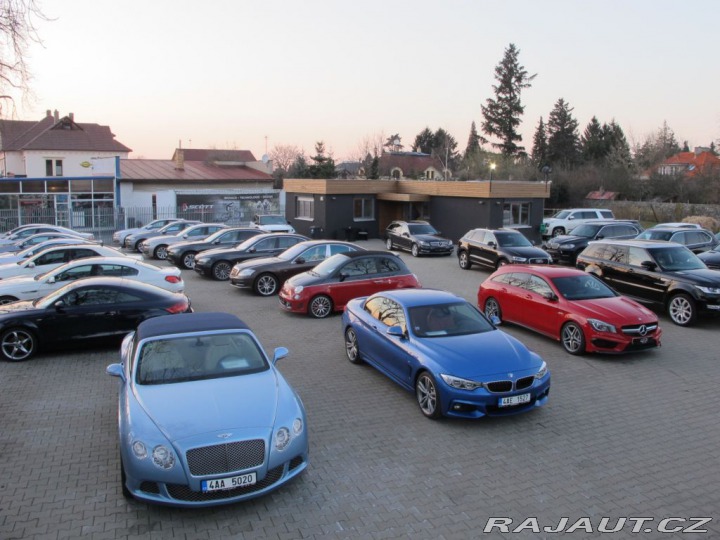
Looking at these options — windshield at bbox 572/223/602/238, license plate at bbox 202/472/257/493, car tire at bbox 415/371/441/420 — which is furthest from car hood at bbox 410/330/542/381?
windshield at bbox 572/223/602/238

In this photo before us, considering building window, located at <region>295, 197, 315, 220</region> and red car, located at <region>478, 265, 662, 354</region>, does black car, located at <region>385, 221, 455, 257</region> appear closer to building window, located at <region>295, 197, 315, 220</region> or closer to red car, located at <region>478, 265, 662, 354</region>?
building window, located at <region>295, 197, 315, 220</region>

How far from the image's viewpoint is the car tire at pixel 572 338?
1048 centimetres

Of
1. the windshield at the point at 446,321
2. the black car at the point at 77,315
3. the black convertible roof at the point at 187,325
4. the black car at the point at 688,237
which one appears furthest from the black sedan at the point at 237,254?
the black car at the point at 688,237

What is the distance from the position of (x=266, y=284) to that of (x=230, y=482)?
1142 cm

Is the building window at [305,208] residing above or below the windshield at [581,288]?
above

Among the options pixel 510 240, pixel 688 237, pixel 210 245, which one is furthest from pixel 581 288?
pixel 210 245

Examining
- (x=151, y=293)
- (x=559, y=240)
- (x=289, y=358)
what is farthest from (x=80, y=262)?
(x=559, y=240)

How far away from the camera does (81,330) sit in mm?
10312

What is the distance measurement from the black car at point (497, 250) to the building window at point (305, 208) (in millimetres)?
12275

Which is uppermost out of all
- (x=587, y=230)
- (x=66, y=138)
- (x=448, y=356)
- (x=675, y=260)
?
(x=66, y=138)

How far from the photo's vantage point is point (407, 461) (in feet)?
21.4

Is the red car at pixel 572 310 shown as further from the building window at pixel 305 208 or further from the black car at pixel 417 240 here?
the building window at pixel 305 208

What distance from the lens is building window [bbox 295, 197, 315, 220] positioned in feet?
107

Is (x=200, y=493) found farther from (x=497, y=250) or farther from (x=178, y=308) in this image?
(x=497, y=250)
